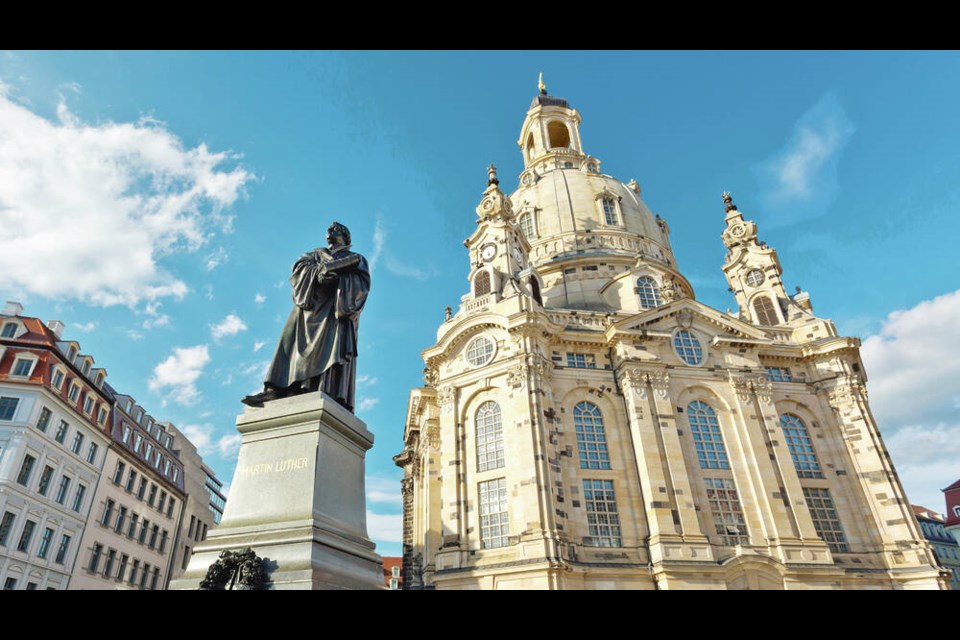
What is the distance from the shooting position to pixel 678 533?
2983cm

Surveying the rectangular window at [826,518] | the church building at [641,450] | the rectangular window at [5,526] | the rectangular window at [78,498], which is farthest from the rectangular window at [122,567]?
the rectangular window at [826,518]

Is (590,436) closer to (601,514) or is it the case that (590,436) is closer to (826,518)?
(601,514)

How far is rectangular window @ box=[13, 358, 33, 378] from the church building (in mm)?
23497

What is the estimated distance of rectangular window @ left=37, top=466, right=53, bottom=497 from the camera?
33531 millimetres

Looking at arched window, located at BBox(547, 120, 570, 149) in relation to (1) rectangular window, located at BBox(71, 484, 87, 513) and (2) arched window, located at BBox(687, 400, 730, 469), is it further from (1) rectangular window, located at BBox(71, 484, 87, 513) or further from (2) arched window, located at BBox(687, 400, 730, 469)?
(1) rectangular window, located at BBox(71, 484, 87, 513)

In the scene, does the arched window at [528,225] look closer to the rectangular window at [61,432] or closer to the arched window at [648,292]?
the arched window at [648,292]

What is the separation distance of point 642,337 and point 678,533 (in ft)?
39.4

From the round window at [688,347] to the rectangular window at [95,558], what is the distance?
4123 cm

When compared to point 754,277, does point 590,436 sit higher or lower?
lower

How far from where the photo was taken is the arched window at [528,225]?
5300cm

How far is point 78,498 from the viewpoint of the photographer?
122ft

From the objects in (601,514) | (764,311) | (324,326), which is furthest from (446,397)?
(764,311)

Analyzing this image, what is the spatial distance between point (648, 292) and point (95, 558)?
42982mm

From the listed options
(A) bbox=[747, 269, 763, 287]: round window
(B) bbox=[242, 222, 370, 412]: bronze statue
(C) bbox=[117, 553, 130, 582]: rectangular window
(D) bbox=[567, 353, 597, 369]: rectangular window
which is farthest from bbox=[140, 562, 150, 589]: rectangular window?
(A) bbox=[747, 269, 763, 287]: round window
